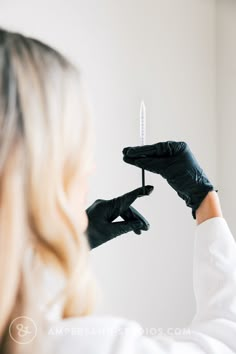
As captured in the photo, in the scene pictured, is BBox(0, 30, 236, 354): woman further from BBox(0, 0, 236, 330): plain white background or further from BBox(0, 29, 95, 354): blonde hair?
BBox(0, 0, 236, 330): plain white background

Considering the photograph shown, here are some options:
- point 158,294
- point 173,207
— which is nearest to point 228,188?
point 173,207

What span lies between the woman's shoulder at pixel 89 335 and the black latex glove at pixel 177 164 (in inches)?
18.1

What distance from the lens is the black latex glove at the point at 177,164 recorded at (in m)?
1.07

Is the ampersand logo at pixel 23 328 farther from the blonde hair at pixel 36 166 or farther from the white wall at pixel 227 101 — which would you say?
the white wall at pixel 227 101

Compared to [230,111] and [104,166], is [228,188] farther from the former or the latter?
[104,166]

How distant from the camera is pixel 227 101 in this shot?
1.81 metres

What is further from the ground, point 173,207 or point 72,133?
point 72,133

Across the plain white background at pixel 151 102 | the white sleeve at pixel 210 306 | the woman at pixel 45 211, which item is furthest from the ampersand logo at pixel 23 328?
the plain white background at pixel 151 102

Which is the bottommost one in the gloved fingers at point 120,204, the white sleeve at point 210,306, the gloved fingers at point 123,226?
the white sleeve at point 210,306

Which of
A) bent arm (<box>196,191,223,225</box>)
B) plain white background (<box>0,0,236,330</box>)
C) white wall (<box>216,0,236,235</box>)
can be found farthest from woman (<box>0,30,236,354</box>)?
white wall (<box>216,0,236,235</box>)

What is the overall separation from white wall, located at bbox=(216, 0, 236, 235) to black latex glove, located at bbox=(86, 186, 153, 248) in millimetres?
716

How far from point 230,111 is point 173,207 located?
1.32ft

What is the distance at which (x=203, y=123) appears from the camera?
1799 mm

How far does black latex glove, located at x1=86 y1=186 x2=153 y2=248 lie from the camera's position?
1133 mm
